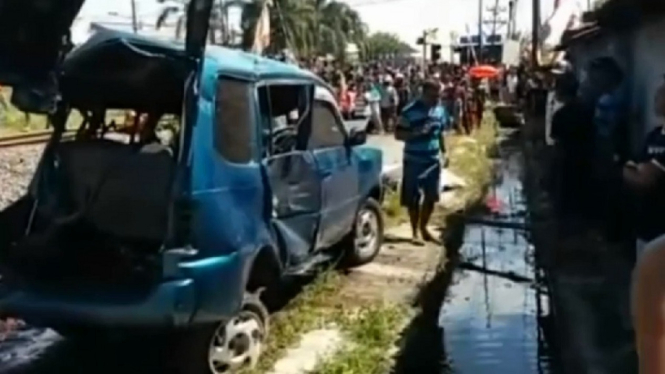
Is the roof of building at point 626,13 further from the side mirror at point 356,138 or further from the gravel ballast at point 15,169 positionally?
the gravel ballast at point 15,169

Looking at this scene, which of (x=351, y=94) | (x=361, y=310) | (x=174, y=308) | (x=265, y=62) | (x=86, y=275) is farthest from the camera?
(x=351, y=94)

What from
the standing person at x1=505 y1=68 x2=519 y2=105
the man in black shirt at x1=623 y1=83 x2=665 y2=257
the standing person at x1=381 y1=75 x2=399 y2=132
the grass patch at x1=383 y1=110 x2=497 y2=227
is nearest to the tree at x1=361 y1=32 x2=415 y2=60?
the standing person at x1=505 y1=68 x2=519 y2=105

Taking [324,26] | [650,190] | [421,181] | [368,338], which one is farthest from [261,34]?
[324,26]

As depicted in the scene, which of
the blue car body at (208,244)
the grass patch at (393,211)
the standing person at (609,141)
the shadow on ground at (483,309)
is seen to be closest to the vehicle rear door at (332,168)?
the shadow on ground at (483,309)

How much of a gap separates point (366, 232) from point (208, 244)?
4024mm

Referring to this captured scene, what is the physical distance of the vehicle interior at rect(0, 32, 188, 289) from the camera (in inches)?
261

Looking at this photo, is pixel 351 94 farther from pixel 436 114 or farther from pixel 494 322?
pixel 494 322

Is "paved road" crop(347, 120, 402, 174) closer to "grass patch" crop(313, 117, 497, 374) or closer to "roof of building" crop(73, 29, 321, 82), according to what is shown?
"grass patch" crop(313, 117, 497, 374)

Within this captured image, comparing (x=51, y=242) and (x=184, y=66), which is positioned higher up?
(x=184, y=66)

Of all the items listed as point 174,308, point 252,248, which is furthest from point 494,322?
point 174,308

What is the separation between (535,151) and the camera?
2147cm

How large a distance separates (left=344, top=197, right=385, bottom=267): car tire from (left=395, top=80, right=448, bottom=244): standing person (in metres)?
0.57

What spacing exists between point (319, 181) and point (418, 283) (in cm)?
150

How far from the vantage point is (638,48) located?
13.5m
